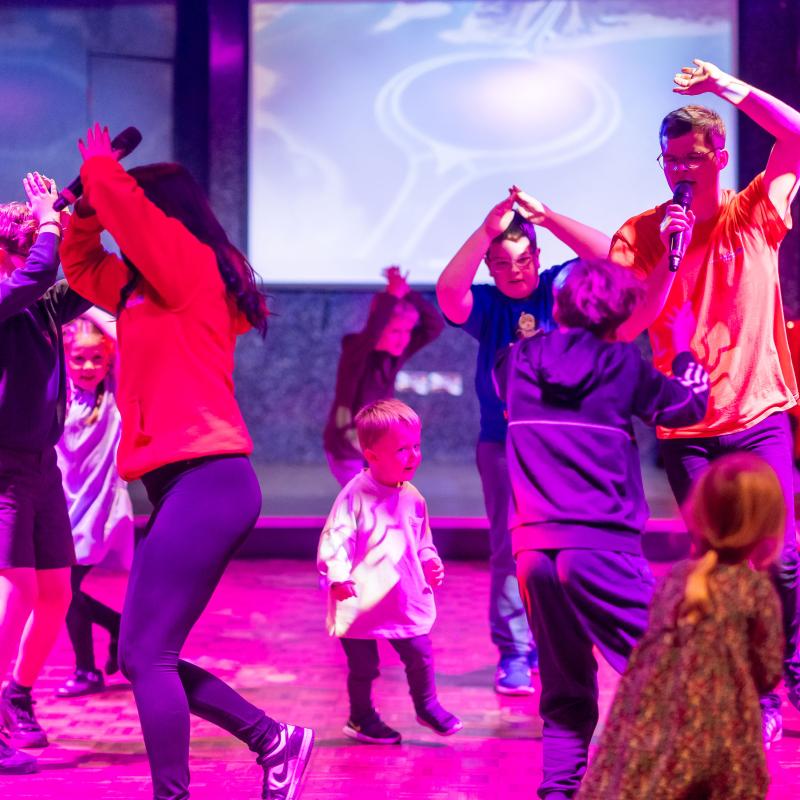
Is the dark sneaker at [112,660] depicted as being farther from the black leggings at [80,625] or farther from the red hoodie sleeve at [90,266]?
the red hoodie sleeve at [90,266]

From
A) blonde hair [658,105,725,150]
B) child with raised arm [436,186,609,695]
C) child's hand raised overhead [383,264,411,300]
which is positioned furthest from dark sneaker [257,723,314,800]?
child's hand raised overhead [383,264,411,300]

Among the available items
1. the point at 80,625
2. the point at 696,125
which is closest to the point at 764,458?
the point at 696,125

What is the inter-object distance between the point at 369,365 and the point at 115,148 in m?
2.11

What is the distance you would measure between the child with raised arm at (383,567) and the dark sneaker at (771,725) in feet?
2.52

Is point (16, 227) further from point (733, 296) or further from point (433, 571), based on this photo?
point (733, 296)

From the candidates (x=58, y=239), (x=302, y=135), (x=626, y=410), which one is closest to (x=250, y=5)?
(x=302, y=135)

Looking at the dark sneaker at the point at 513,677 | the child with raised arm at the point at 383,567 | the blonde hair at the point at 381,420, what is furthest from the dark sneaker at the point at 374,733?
the blonde hair at the point at 381,420

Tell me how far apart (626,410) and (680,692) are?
25.3 inches

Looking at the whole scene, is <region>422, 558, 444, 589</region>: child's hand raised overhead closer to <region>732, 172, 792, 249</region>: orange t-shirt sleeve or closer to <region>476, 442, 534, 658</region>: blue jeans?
<region>476, 442, 534, 658</region>: blue jeans

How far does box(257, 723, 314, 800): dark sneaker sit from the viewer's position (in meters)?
2.56

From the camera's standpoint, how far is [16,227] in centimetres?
302

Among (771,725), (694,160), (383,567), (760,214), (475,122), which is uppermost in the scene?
(475,122)

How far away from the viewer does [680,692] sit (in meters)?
1.96

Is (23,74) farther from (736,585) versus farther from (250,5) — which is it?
(736,585)
